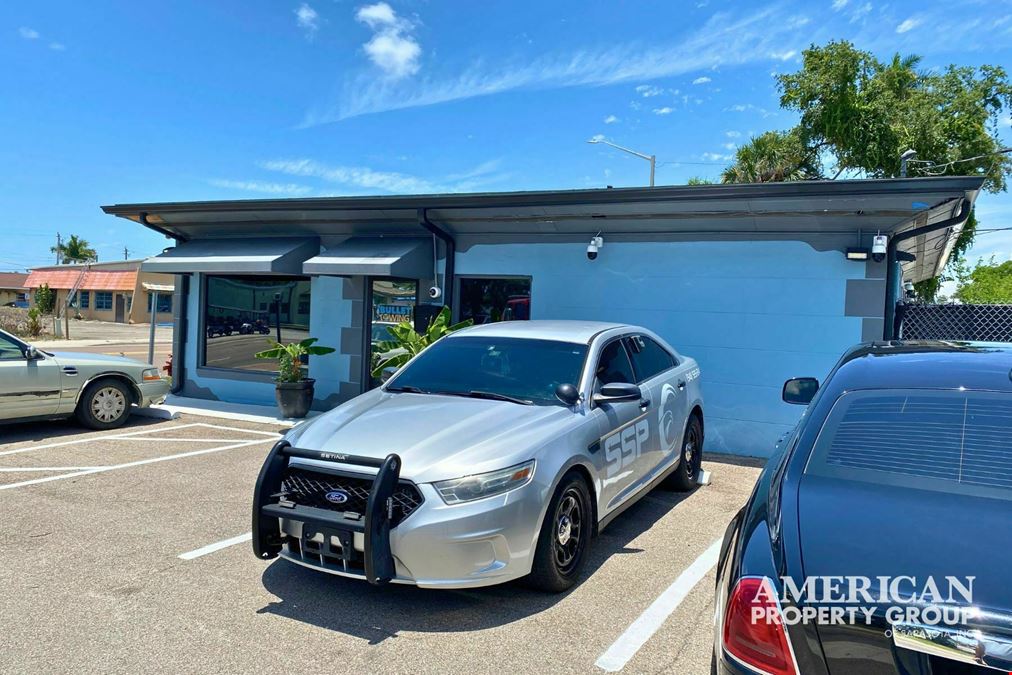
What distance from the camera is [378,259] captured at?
9.54 metres

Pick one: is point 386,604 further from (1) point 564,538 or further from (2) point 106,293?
(2) point 106,293

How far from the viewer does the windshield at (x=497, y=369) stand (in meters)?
4.72

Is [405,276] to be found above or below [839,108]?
below

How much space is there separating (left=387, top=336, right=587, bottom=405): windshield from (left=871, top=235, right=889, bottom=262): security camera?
4379 mm

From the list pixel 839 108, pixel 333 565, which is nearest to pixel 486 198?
pixel 333 565

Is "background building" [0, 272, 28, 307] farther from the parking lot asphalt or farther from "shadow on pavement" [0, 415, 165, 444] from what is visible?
the parking lot asphalt

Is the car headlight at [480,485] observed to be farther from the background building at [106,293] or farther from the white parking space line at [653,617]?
the background building at [106,293]

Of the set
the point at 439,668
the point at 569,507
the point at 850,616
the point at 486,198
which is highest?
the point at 486,198

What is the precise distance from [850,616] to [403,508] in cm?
228

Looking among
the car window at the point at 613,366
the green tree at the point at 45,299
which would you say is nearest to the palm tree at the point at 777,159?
the car window at the point at 613,366

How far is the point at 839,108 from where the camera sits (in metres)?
21.9

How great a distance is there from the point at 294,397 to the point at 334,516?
6669 millimetres

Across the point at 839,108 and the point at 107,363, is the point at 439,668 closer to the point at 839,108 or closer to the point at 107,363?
the point at 107,363

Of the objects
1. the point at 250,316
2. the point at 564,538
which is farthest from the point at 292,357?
the point at 564,538
